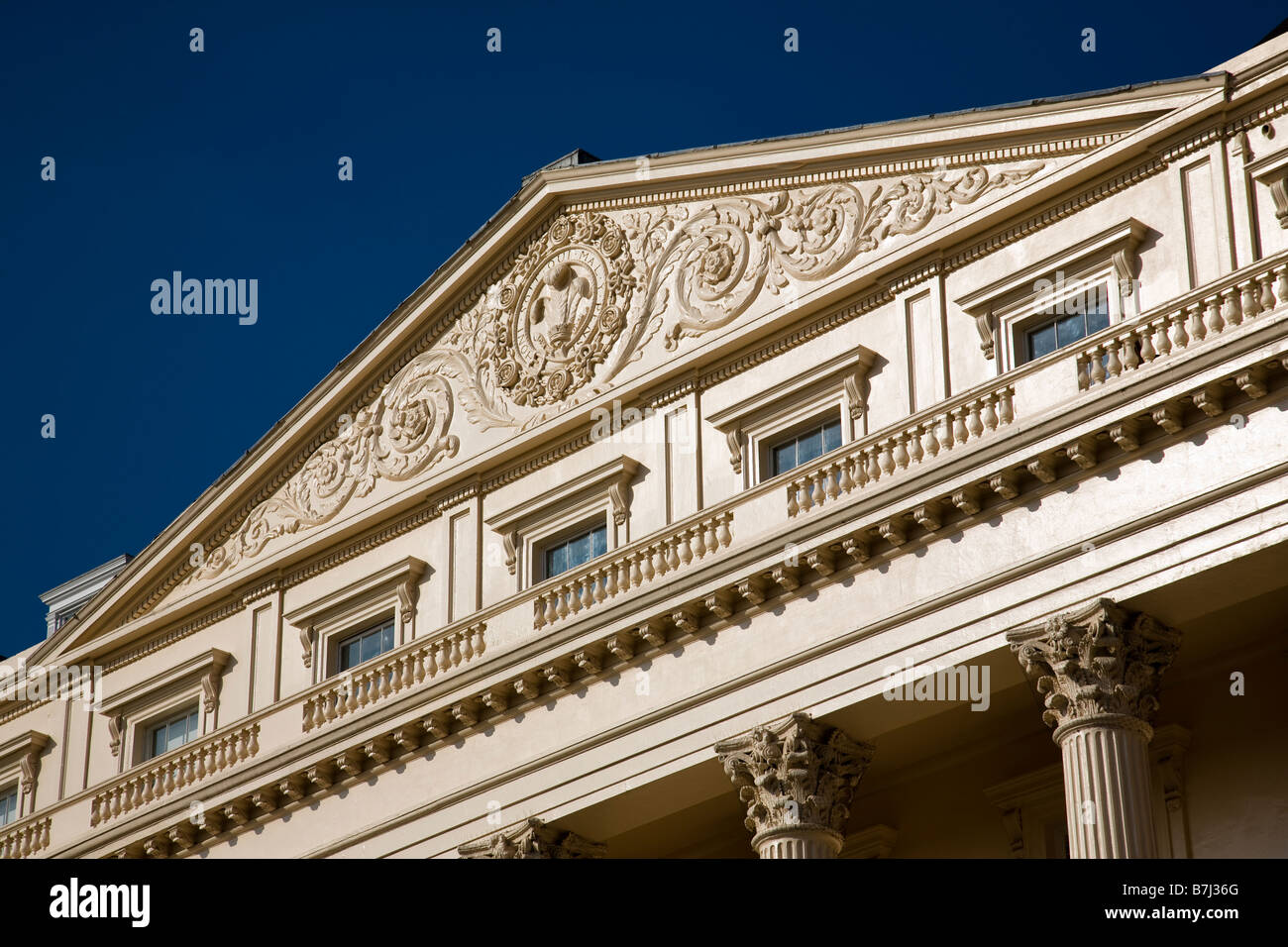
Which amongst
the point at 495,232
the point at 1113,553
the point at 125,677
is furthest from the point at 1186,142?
the point at 125,677

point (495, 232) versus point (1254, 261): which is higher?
point (495, 232)

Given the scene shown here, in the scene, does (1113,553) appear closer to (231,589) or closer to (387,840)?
(387,840)

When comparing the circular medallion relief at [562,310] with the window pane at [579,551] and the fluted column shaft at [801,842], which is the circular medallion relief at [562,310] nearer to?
the window pane at [579,551]

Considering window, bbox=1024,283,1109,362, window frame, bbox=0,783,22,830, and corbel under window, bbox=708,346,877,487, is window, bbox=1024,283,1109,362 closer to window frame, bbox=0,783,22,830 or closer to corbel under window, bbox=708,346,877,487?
corbel under window, bbox=708,346,877,487

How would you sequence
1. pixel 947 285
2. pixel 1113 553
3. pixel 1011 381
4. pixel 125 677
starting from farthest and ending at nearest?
1. pixel 125 677
2. pixel 947 285
3. pixel 1011 381
4. pixel 1113 553

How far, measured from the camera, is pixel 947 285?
28.2 m

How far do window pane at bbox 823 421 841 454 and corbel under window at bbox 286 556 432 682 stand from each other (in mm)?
6603

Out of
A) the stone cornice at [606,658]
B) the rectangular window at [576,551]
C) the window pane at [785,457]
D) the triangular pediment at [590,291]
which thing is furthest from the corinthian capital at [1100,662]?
the rectangular window at [576,551]

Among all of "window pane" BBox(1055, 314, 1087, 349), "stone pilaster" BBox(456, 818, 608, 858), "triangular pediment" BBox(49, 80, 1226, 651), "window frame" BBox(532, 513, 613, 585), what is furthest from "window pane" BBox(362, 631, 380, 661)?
"window pane" BBox(1055, 314, 1087, 349)

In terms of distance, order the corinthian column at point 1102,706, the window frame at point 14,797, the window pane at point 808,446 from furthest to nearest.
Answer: the window frame at point 14,797
the window pane at point 808,446
the corinthian column at point 1102,706

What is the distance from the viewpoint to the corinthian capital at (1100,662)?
77.9ft

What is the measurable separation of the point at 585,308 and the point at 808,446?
→ 4.55m

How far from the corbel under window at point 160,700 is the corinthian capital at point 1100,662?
14.7 meters
